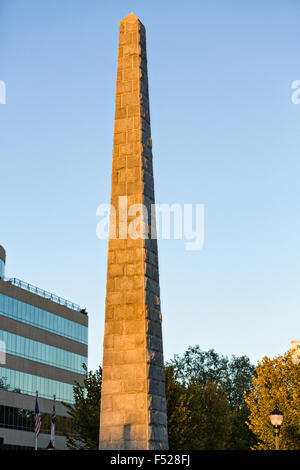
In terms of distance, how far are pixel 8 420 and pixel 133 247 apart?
60.8 m

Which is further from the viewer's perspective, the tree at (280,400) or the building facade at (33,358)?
the building facade at (33,358)

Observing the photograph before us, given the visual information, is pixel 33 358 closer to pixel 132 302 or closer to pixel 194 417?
pixel 194 417

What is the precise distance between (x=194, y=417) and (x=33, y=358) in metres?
35.8

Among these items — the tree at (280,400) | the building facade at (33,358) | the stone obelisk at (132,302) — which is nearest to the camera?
the stone obelisk at (132,302)

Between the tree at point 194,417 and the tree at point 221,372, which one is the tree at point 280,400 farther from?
the tree at point 221,372

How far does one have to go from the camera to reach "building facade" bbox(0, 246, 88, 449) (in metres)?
75.4

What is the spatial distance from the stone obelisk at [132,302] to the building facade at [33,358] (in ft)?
190

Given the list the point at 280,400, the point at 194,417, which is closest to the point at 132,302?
the point at 280,400

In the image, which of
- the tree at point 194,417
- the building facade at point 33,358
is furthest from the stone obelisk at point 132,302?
the building facade at point 33,358

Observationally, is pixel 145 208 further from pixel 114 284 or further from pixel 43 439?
pixel 43 439

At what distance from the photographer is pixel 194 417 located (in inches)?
1957

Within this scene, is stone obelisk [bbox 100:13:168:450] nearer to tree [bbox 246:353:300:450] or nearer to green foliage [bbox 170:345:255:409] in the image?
tree [bbox 246:353:300:450]

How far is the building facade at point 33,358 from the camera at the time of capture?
7538cm

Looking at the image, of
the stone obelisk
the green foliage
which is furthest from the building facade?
the stone obelisk
